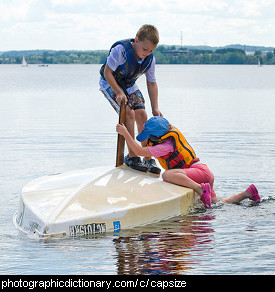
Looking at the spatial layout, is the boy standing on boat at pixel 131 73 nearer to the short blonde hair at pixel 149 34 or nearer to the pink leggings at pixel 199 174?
the short blonde hair at pixel 149 34

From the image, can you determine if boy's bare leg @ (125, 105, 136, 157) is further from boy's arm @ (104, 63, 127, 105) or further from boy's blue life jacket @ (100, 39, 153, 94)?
boy's blue life jacket @ (100, 39, 153, 94)

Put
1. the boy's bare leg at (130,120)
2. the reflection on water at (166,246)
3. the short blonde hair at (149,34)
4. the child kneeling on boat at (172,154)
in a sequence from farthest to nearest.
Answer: the boy's bare leg at (130,120)
the child kneeling on boat at (172,154)
the short blonde hair at (149,34)
the reflection on water at (166,246)

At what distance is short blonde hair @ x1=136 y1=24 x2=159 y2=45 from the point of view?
24.9ft

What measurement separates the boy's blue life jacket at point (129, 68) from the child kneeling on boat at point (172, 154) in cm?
62

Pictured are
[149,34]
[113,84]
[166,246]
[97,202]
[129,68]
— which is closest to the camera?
[166,246]

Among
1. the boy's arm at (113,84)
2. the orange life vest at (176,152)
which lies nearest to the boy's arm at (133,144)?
the orange life vest at (176,152)

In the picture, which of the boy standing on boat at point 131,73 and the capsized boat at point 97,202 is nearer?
the capsized boat at point 97,202

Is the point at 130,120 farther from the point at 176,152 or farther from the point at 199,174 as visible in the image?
the point at 199,174

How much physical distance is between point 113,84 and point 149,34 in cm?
77

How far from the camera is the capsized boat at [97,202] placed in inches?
256

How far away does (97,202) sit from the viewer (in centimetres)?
681

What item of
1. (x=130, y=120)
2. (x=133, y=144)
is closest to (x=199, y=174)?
(x=133, y=144)

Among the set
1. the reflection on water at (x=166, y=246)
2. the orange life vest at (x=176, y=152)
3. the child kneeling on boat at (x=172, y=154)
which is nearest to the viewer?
the reflection on water at (x=166, y=246)

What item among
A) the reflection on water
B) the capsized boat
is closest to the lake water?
the reflection on water
